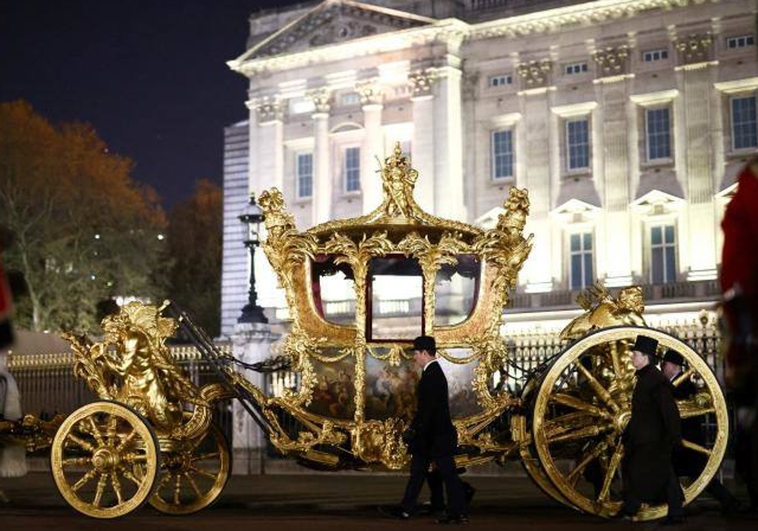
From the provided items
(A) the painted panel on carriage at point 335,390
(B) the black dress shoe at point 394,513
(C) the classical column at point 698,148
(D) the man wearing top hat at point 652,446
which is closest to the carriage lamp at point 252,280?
(A) the painted panel on carriage at point 335,390

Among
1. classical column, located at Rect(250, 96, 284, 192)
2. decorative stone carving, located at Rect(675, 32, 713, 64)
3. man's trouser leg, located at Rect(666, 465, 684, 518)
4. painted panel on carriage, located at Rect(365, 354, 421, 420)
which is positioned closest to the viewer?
man's trouser leg, located at Rect(666, 465, 684, 518)

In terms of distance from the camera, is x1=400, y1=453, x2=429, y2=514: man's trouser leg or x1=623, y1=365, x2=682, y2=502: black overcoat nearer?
x1=623, y1=365, x2=682, y2=502: black overcoat

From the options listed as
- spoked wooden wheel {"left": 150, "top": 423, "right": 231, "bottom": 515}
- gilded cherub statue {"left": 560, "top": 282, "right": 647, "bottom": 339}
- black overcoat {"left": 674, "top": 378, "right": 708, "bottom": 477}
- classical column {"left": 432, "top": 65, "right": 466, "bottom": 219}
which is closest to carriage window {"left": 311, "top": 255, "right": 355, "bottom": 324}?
spoked wooden wheel {"left": 150, "top": 423, "right": 231, "bottom": 515}

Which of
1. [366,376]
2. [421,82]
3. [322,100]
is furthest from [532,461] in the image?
[322,100]

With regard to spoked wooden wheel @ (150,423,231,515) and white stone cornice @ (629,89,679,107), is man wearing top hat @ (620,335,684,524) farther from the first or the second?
white stone cornice @ (629,89,679,107)

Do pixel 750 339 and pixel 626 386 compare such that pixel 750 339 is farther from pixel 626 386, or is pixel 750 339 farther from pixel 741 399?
pixel 626 386

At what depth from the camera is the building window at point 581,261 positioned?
137 ft

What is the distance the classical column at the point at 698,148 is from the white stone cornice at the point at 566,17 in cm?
170

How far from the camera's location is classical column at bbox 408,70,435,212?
43562mm

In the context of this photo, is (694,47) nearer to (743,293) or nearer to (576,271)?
(576,271)

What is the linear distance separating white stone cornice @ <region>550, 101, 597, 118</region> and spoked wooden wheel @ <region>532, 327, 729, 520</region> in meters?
30.6

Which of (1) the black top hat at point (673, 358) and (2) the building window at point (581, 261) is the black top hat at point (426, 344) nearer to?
(1) the black top hat at point (673, 358)

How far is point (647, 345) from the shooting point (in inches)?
416

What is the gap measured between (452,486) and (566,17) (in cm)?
3328
